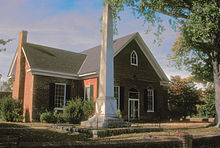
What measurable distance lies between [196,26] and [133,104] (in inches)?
413

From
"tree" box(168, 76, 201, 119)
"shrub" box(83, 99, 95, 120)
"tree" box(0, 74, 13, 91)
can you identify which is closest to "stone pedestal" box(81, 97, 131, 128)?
"shrub" box(83, 99, 95, 120)

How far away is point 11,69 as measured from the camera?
24.7m

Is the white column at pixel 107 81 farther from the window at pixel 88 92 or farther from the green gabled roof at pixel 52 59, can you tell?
the green gabled roof at pixel 52 59

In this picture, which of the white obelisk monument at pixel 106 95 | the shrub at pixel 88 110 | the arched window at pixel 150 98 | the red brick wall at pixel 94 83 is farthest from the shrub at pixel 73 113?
the arched window at pixel 150 98

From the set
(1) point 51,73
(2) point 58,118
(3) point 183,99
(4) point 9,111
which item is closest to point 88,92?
(1) point 51,73

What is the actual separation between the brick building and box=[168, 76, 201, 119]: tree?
2.02 m

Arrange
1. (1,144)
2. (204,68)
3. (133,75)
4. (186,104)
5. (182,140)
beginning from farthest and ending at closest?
1. (186,104)
2. (133,75)
3. (204,68)
4. (182,140)
5. (1,144)

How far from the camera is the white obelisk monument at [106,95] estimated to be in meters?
11.5

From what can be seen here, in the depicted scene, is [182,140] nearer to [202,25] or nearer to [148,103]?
[202,25]

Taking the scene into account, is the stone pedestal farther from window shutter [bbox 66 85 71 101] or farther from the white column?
window shutter [bbox 66 85 71 101]

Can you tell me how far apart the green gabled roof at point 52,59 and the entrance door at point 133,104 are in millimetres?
5666

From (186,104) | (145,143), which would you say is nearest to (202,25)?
(145,143)

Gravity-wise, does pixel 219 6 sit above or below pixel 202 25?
above

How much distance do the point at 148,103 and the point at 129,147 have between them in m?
17.3
